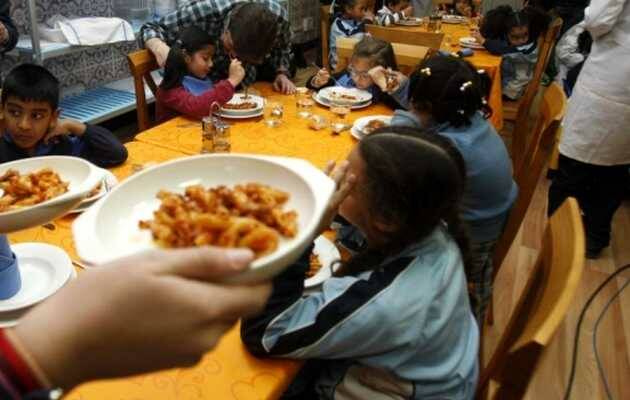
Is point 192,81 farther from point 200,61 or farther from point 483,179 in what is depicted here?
point 483,179

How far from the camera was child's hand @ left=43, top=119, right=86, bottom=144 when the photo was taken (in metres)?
1.65

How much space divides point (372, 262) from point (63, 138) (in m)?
1.18

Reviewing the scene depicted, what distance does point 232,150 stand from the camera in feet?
5.81

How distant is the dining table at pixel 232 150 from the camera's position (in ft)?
2.74

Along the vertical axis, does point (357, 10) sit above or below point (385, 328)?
above

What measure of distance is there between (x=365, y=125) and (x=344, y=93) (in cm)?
51

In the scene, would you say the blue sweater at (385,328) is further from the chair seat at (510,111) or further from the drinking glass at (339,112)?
the chair seat at (510,111)

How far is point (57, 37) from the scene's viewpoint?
116 inches

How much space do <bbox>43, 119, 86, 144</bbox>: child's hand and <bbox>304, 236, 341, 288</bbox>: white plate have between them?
96 cm

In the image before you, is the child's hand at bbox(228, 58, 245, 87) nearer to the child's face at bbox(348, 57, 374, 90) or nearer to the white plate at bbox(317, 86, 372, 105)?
the white plate at bbox(317, 86, 372, 105)

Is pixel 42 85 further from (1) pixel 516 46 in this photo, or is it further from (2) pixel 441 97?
(1) pixel 516 46

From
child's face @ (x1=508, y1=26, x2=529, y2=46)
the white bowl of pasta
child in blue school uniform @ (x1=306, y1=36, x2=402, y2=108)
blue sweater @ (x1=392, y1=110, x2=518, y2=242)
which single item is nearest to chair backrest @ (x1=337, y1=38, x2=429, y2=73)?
child in blue school uniform @ (x1=306, y1=36, x2=402, y2=108)

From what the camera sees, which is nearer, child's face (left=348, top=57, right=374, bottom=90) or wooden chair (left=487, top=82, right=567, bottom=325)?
wooden chair (left=487, top=82, right=567, bottom=325)

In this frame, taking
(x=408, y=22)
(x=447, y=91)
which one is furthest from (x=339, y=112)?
(x=408, y=22)
